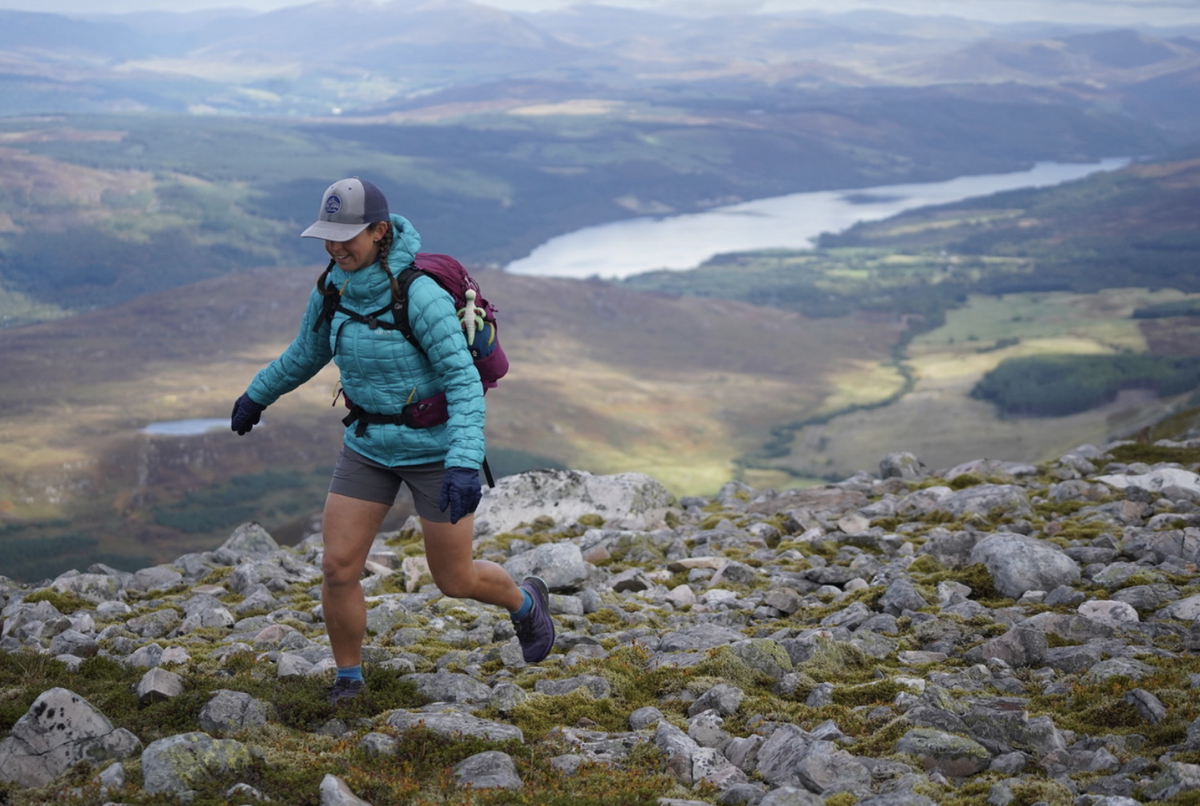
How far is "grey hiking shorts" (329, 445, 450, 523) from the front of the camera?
8305 millimetres

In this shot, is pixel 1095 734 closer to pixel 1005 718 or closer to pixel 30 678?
pixel 1005 718

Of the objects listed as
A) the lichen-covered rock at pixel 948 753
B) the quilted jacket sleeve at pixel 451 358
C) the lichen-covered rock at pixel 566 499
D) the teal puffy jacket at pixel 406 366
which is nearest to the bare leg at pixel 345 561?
the teal puffy jacket at pixel 406 366

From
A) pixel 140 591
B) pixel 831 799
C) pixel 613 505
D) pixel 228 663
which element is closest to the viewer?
pixel 831 799

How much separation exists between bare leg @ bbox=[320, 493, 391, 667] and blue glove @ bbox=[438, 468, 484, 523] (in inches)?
28.6

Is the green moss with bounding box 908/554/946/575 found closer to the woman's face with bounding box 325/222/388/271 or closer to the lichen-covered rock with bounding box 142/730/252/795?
the woman's face with bounding box 325/222/388/271

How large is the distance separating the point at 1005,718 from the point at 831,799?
1725 millimetres

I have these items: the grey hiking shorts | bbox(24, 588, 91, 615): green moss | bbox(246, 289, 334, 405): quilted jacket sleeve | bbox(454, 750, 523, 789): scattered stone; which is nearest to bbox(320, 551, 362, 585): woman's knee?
the grey hiking shorts

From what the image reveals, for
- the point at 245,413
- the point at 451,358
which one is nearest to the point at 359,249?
the point at 451,358

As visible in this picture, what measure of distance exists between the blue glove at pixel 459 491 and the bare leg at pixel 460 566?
1.41ft

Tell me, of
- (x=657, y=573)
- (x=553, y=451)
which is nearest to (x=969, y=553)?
(x=657, y=573)

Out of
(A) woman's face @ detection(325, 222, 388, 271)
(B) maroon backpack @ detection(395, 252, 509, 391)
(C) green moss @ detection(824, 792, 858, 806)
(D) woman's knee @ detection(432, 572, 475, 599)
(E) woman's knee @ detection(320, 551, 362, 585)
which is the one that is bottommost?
Answer: (C) green moss @ detection(824, 792, 858, 806)

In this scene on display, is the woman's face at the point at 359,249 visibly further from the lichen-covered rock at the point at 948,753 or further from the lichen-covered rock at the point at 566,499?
the lichen-covered rock at the point at 566,499

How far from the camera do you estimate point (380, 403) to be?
27.1 feet

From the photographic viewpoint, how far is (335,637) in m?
8.38
